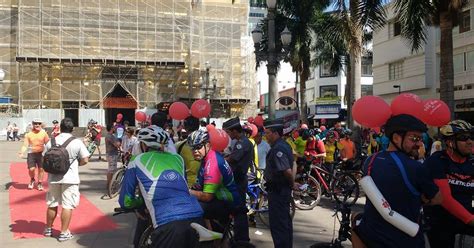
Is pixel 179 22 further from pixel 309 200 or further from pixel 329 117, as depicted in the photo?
pixel 309 200

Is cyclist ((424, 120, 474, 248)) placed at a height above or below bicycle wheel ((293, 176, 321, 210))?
above

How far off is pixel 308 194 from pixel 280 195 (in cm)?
455

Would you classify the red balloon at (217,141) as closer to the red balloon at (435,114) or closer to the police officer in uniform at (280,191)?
the police officer in uniform at (280,191)

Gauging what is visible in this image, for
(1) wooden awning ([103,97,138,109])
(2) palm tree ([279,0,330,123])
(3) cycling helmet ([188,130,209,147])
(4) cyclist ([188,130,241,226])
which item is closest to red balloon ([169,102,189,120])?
(3) cycling helmet ([188,130,209,147])

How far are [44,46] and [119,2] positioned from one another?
6.71m

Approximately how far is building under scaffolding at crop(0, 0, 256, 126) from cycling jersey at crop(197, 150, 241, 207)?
101 ft

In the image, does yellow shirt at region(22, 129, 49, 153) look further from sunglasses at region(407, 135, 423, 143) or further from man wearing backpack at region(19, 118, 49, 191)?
sunglasses at region(407, 135, 423, 143)

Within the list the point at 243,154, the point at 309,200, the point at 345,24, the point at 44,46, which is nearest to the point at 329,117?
the point at 44,46

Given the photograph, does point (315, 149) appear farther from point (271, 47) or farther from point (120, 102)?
point (120, 102)

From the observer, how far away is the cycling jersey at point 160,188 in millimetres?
3428

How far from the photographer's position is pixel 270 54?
13.9m

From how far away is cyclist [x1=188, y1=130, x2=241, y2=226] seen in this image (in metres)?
4.66

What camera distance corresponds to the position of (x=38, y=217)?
8.80 meters

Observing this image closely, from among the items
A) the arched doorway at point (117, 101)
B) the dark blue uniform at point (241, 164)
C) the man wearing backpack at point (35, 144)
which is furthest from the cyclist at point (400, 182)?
the arched doorway at point (117, 101)
